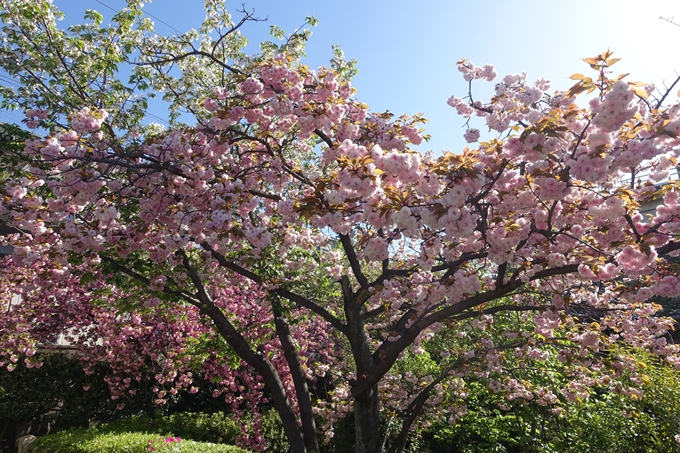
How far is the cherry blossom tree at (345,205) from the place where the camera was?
2930 millimetres

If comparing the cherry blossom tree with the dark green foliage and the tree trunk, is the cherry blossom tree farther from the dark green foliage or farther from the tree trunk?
the dark green foliage

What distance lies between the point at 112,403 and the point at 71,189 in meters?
7.46

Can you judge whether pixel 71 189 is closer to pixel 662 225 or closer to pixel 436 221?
pixel 436 221

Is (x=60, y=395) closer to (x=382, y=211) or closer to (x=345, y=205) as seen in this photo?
(x=345, y=205)

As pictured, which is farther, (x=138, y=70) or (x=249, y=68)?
(x=138, y=70)

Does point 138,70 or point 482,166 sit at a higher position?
point 138,70

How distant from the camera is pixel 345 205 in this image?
3.23 meters

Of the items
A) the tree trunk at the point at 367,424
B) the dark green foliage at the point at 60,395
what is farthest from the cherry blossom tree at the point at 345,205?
the dark green foliage at the point at 60,395

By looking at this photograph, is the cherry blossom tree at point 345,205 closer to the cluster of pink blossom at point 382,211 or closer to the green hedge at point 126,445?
the cluster of pink blossom at point 382,211

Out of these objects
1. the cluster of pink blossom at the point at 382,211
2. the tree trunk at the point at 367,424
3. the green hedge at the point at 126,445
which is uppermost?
the cluster of pink blossom at the point at 382,211

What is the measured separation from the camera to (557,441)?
632cm

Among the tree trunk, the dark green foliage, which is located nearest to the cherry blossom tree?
the tree trunk

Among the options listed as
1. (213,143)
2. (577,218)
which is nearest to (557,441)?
(577,218)

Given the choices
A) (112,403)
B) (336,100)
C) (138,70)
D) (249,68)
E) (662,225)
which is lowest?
(112,403)
